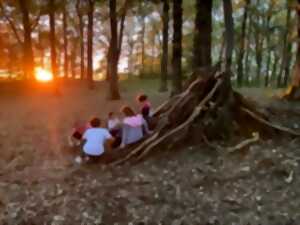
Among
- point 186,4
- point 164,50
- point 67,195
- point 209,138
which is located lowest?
point 67,195

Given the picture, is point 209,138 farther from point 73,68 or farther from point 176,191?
point 73,68

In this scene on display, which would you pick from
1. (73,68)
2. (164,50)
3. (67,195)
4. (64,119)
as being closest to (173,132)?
(67,195)

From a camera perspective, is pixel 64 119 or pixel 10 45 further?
pixel 10 45

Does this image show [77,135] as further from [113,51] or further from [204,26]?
[113,51]

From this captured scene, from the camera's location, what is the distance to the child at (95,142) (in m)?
8.95

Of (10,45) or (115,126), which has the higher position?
(10,45)

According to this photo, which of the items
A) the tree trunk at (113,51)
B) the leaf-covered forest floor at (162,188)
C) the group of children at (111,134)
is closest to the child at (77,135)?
the group of children at (111,134)

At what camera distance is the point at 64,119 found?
14.7m

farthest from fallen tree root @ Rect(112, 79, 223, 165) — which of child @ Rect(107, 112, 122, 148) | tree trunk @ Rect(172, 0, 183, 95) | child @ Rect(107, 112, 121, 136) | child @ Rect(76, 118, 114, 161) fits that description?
tree trunk @ Rect(172, 0, 183, 95)

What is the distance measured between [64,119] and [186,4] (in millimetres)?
18111

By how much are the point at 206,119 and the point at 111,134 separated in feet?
6.41

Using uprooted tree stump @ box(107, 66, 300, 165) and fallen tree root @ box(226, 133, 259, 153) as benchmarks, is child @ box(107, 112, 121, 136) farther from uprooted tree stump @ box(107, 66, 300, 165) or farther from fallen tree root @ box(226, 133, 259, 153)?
fallen tree root @ box(226, 133, 259, 153)

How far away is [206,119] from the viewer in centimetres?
956

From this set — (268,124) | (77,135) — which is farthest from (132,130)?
(268,124)
